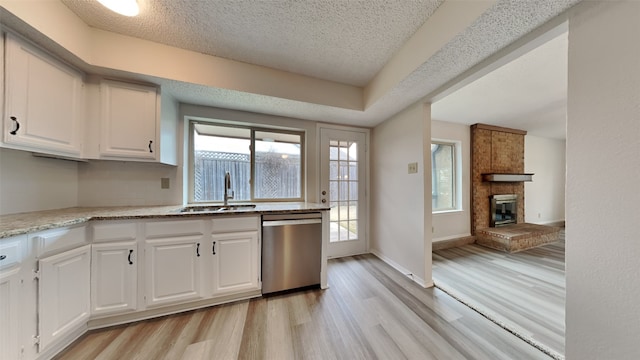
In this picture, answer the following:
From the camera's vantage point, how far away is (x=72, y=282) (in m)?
1.42

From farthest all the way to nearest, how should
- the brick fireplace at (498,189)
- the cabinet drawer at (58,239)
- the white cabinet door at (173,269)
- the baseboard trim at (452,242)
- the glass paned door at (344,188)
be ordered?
the brick fireplace at (498,189), the baseboard trim at (452,242), the glass paned door at (344,188), the white cabinet door at (173,269), the cabinet drawer at (58,239)

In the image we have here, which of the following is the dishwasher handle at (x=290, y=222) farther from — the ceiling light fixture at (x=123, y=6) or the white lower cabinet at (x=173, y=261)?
the ceiling light fixture at (x=123, y=6)

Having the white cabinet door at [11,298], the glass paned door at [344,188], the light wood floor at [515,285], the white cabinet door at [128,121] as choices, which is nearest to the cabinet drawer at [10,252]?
the white cabinet door at [11,298]

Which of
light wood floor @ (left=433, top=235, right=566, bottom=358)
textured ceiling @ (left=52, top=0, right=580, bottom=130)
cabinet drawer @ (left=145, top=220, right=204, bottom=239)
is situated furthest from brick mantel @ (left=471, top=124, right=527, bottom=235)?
cabinet drawer @ (left=145, top=220, right=204, bottom=239)

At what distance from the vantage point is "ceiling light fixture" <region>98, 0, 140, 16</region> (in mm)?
→ 1304

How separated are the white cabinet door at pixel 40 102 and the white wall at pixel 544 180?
24.6 feet

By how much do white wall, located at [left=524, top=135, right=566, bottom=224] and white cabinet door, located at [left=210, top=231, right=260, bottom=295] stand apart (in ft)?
20.2

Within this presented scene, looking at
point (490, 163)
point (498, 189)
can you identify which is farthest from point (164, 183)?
point (498, 189)

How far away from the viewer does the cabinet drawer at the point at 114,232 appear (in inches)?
61.6

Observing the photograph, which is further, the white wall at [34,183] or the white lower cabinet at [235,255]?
the white lower cabinet at [235,255]

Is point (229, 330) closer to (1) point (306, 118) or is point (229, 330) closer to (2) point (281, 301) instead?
(2) point (281, 301)

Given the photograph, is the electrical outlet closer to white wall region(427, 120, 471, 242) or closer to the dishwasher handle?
the dishwasher handle

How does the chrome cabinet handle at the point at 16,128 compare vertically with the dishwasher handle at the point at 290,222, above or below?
above

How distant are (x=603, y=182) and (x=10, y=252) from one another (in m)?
3.18
